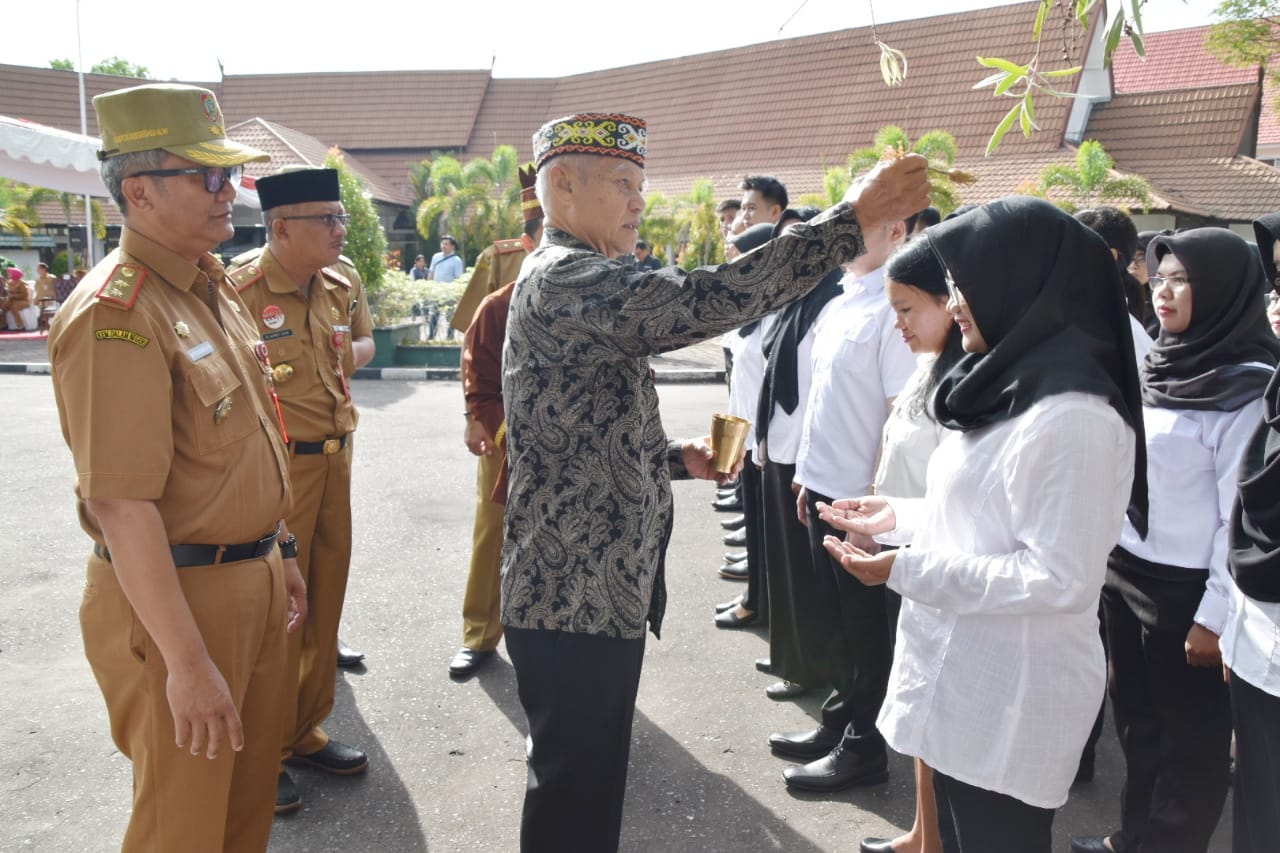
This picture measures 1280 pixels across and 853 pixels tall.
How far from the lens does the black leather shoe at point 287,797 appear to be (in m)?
3.17

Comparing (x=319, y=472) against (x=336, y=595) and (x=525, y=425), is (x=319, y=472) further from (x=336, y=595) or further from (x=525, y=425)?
(x=525, y=425)

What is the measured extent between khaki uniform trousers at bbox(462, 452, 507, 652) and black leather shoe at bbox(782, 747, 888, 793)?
159 cm

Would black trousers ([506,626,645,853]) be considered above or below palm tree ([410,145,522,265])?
below

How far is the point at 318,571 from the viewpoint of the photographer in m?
3.62

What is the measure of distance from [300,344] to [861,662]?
237 centimetres

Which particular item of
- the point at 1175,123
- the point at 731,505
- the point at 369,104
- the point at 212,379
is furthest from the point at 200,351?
the point at 369,104

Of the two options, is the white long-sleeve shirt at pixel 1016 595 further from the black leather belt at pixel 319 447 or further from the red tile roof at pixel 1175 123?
the red tile roof at pixel 1175 123

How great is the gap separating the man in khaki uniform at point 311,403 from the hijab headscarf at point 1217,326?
9.09 feet

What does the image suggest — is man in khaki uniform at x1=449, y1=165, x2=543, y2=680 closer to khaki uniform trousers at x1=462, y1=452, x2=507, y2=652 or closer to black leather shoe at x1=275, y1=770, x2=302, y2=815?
khaki uniform trousers at x1=462, y1=452, x2=507, y2=652

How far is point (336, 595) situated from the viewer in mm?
3660

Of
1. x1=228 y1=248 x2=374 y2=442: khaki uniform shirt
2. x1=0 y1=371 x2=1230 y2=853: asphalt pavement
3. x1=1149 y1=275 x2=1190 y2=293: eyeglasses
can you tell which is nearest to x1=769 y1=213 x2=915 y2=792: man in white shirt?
x1=0 y1=371 x2=1230 y2=853: asphalt pavement

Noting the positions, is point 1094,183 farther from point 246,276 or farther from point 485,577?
point 246,276

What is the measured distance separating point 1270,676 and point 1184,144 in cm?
2443

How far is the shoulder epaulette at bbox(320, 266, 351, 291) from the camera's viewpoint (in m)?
3.88
